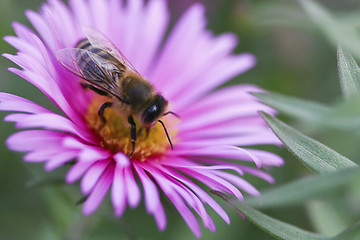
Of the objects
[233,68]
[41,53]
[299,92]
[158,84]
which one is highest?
[41,53]

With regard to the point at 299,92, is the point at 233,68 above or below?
above

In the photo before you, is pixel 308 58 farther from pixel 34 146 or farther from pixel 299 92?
pixel 34 146

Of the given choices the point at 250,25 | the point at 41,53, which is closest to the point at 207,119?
the point at 250,25

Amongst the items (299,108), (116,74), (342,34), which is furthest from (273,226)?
(116,74)

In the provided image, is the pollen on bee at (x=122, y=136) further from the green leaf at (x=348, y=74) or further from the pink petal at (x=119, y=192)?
the green leaf at (x=348, y=74)

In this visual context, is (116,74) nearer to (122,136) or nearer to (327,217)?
(122,136)

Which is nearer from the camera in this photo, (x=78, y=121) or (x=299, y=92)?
(x=78, y=121)

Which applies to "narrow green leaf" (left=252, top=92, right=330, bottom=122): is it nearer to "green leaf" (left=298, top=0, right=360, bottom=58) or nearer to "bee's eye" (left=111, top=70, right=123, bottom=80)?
"green leaf" (left=298, top=0, right=360, bottom=58)
